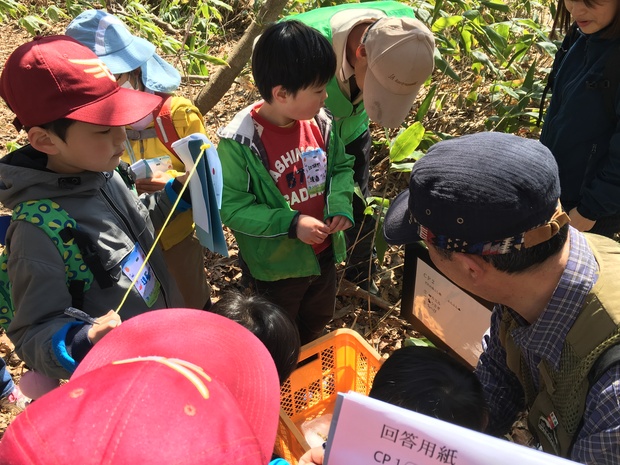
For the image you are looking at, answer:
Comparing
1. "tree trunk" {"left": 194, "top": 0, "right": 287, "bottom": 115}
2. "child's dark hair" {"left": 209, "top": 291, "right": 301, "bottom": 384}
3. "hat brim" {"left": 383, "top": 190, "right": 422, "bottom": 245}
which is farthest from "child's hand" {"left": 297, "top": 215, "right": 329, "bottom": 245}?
"tree trunk" {"left": 194, "top": 0, "right": 287, "bottom": 115}

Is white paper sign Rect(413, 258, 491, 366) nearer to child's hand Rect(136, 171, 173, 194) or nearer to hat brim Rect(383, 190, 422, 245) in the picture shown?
hat brim Rect(383, 190, 422, 245)

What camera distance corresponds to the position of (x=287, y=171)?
203 cm

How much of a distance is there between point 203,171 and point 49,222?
47 cm

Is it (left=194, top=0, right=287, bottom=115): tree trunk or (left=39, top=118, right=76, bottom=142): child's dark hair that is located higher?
(left=39, top=118, right=76, bottom=142): child's dark hair

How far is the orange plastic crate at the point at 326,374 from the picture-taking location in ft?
6.04

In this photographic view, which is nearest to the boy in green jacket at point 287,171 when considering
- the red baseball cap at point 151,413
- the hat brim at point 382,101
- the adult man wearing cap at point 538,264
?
the hat brim at point 382,101

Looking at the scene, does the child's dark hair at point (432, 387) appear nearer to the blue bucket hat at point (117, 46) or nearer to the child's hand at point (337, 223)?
the child's hand at point (337, 223)

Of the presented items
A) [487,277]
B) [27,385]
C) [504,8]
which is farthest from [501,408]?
[504,8]

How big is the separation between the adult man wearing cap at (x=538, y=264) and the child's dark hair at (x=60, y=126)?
0.97m

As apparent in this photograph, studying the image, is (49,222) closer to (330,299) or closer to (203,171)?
(203,171)

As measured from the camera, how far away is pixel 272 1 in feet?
9.97

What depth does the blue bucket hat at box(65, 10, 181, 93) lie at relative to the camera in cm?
209

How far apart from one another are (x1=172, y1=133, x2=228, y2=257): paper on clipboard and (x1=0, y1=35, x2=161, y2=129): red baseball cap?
0.62 feet

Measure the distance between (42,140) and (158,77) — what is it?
0.85m
